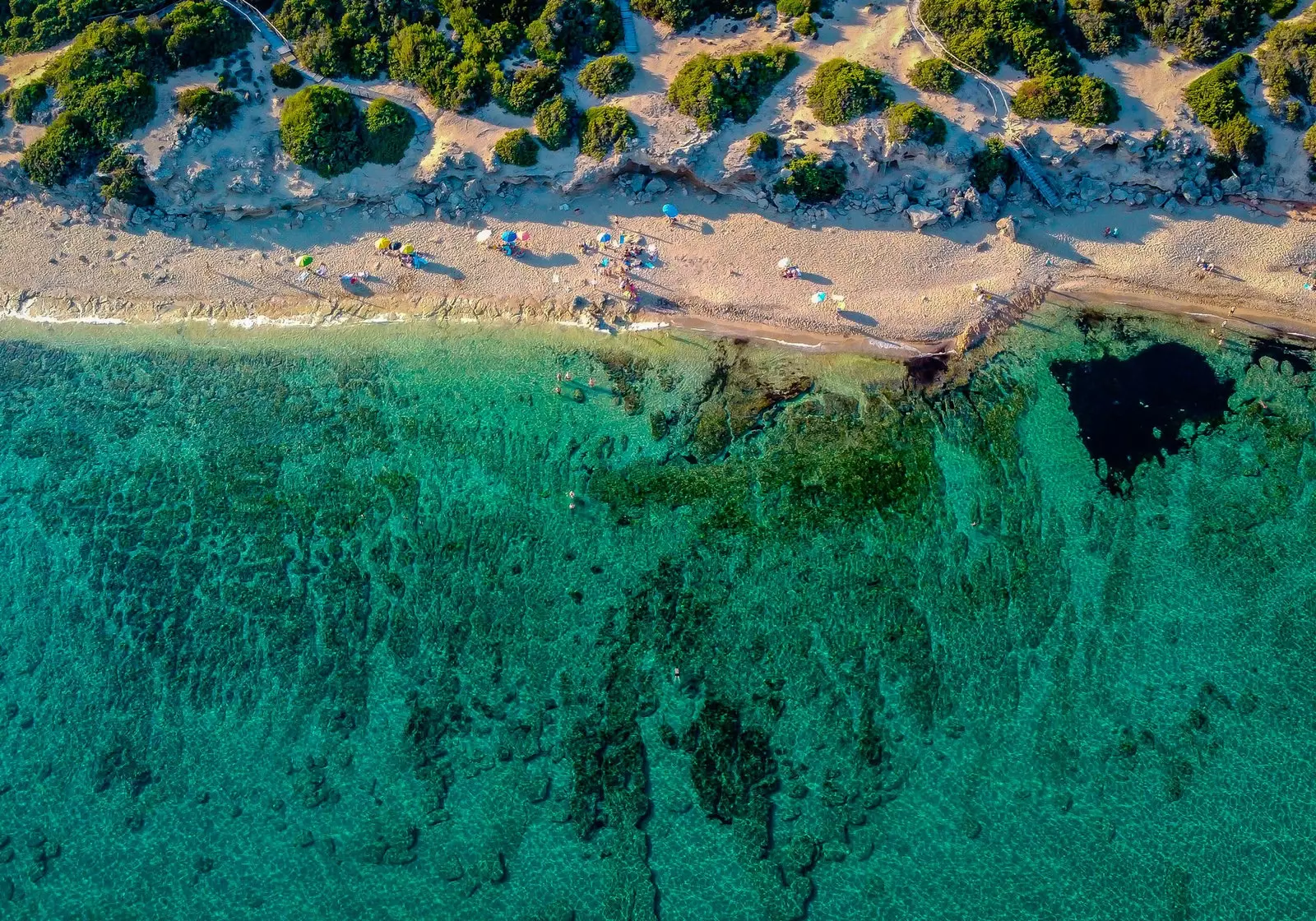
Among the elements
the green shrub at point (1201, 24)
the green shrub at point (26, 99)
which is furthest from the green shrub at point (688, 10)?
the green shrub at point (26, 99)

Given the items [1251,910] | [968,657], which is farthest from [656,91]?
[1251,910]

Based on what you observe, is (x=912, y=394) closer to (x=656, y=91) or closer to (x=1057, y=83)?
(x=1057, y=83)

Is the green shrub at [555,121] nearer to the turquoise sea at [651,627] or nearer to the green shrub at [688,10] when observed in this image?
the green shrub at [688,10]

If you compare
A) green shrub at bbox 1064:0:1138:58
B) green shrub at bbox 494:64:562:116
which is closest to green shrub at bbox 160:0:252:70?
green shrub at bbox 494:64:562:116

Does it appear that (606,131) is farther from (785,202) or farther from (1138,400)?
(1138,400)

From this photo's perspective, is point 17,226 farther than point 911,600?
Yes

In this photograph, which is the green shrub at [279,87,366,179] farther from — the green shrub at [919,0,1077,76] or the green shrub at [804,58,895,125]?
the green shrub at [919,0,1077,76]

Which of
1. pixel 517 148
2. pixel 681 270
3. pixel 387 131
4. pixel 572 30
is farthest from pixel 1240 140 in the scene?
pixel 387 131
